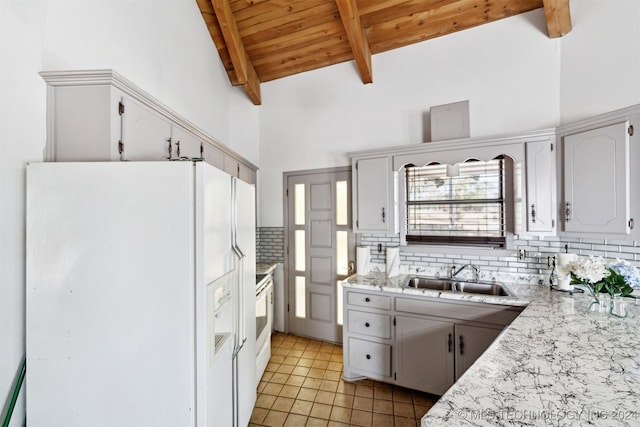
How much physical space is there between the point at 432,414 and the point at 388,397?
5.93 feet

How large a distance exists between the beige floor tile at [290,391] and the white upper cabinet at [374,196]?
1.58 m

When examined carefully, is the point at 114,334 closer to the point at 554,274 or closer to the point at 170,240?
the point at 170,240

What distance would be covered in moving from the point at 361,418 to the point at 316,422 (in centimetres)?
34

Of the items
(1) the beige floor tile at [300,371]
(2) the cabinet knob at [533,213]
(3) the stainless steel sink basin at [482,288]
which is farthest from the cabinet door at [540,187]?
(1) the beige floor tile at [300,371]

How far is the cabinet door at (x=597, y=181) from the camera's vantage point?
181 centimetres

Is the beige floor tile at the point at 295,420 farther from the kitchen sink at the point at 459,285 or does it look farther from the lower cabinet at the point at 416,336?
the kitchen sink at the point at 459,285

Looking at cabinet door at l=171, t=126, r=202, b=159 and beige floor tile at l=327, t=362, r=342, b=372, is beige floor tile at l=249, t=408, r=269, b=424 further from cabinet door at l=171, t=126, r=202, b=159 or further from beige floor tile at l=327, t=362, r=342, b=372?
cabinet door at l=171, t=126, r=202, b=159

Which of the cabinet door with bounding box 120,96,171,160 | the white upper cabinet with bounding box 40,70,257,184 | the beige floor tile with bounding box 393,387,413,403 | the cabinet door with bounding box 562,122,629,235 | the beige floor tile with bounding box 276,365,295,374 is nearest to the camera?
the white upper cabinet with bounding box 40,70,257,184

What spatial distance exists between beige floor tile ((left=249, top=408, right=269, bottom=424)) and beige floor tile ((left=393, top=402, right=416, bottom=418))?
1.02 meters

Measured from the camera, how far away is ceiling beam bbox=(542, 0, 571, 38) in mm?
2221

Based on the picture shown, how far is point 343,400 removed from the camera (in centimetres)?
231

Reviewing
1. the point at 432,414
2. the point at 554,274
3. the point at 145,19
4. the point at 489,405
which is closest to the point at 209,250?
the point at 432,414

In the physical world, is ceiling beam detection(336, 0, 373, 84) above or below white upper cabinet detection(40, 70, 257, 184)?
above

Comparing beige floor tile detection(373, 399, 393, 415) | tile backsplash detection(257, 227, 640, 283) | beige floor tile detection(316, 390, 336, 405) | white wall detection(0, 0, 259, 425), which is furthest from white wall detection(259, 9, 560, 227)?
beige floor tile detection(373, 399, 393, 415)
